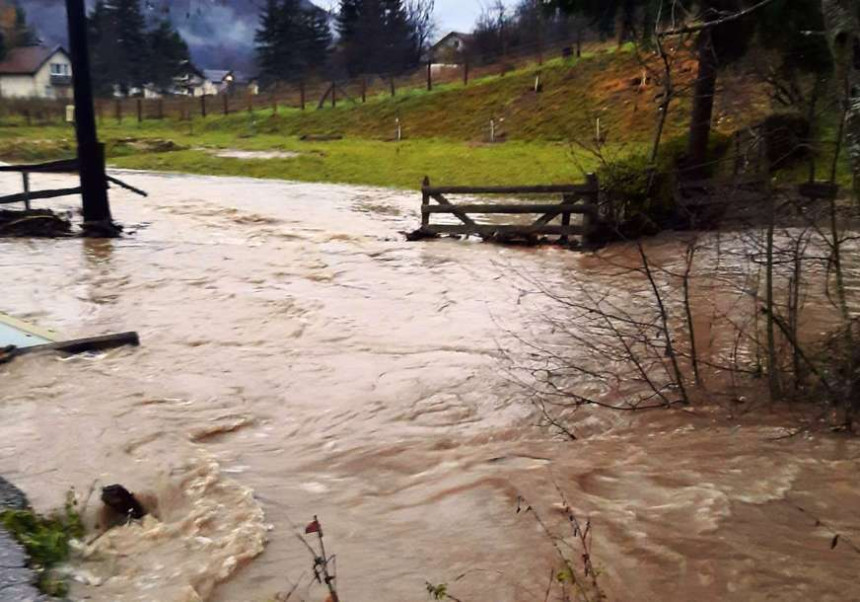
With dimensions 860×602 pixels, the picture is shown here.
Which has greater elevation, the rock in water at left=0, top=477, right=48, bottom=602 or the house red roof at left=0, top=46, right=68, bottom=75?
the house red roof at left=0, top=46, right=68, bottom=75

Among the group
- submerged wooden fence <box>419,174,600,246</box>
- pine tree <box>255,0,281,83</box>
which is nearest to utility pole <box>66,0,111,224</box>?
submerged wooden fence <box>419,174,600,246</box>

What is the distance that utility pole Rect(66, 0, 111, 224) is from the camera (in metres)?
16.4

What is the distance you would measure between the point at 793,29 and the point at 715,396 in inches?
400

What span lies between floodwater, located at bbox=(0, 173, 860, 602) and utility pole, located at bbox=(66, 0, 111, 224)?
5491mm

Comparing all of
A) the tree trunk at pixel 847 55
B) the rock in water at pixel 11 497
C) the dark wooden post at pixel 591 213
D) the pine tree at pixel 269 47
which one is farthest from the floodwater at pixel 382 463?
the pine tree at pixel 269 47

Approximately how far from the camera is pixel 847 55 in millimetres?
5812

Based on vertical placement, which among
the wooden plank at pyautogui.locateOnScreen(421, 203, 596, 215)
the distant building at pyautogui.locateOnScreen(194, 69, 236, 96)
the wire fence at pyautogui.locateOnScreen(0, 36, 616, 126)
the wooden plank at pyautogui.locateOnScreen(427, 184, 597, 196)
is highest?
the distant building at pyautogui.locateOnScreen(194, 69, 236, 96)

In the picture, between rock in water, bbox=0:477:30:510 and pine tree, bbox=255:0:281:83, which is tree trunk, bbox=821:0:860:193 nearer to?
rock in water, bbox=0:477:30:510

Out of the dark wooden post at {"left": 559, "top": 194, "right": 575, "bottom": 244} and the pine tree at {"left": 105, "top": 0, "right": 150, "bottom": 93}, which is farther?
the pine tree at {"left": 105, "top": 0, "right": 150, "bottom": 93}

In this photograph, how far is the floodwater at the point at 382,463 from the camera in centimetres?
448

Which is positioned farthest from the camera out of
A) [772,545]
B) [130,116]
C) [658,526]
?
[130,116]

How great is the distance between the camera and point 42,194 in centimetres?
1733

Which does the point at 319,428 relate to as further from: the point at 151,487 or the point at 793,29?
the point at 793,29

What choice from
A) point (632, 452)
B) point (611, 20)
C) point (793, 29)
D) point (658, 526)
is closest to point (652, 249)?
point (793, 29)
